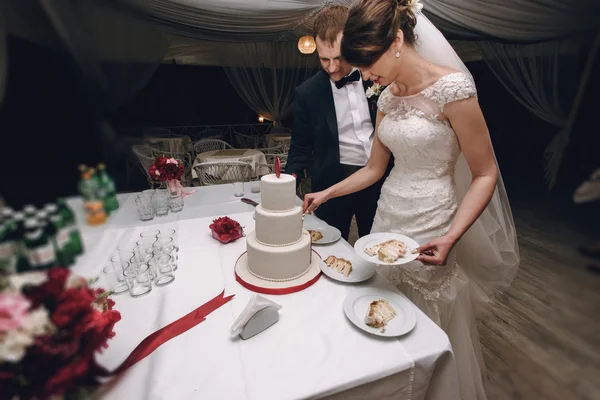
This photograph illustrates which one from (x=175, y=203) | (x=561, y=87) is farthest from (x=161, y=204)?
(x=561, y=87)

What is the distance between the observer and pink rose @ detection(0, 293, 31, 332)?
0.41 m

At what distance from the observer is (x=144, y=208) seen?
77.2 inches

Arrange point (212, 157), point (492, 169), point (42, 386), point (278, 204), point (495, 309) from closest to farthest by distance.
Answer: point (42, 386) → point (278, 204) → point (492, 169) → point (495, 309) → point (212, 157)

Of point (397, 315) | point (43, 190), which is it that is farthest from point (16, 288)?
point (397, 315)

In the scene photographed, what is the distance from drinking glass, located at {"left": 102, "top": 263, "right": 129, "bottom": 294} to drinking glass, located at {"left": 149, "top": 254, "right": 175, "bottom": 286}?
121 mm

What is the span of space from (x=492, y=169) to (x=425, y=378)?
0.92 m

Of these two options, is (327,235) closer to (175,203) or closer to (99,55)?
(175,203)

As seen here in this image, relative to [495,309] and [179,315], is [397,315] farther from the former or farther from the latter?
[495,309]

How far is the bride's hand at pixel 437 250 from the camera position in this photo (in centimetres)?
116

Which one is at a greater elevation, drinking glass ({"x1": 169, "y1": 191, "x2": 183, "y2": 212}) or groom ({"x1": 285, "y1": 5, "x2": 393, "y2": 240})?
groom ({"x1": 285, "y1": 5, "x2": 393, "y2": 240})

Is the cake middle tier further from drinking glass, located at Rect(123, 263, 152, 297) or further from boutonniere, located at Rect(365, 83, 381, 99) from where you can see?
boutonniere, located at Rect(365, 83, 381, 99)

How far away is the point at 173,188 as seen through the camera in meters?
2.30

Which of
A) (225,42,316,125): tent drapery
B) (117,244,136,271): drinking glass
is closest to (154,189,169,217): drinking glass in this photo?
(117,244,136,271): drinking glass

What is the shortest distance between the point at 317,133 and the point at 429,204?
3.40ft
